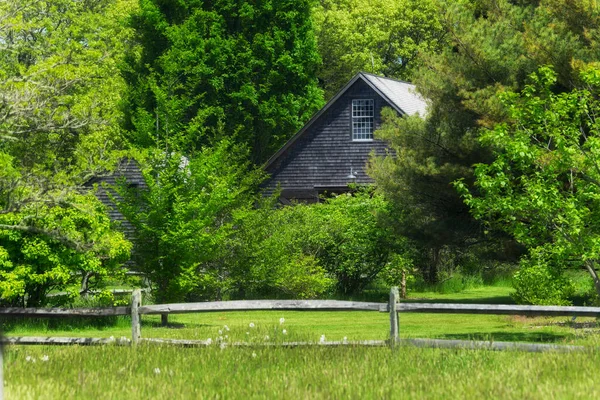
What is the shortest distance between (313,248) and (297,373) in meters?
19.2

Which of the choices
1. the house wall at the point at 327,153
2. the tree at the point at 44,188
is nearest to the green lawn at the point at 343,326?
the tree at the point at 44,188

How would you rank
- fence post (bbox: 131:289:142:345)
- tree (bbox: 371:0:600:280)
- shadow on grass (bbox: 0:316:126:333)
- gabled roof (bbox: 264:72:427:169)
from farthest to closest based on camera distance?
gabled roof (bbox: 264:72:427:169) < tree (bbox: 371:0:600:280) < shadow on grass (bbox: 0:316:126:333) < fence post (bbox: 131:289:142:345)

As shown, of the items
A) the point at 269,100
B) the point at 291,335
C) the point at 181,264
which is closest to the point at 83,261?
the point at 181,264

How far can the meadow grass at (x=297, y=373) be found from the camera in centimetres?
1027

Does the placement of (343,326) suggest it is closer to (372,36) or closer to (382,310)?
(382,310)

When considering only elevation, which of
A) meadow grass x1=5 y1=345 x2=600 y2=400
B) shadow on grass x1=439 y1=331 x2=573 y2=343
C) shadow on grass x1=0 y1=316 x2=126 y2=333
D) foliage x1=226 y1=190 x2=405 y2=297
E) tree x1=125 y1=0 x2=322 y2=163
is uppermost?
tree x1=125 y1=0 x2=322 y2=163

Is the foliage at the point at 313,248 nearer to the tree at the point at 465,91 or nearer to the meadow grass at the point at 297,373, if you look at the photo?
the tree at the point at 465,91

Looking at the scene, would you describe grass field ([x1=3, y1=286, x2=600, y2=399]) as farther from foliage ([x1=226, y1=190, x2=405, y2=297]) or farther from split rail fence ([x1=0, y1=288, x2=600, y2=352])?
foliage ([x1=226, y1=190, x2=405, y2=297])

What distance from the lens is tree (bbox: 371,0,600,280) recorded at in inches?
1027

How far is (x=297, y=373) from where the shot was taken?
11758mm

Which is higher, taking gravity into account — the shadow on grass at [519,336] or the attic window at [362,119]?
the attic window at [362,119]

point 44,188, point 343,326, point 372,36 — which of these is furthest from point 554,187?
point 372,36

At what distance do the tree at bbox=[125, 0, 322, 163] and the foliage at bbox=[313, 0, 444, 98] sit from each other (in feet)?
36.5

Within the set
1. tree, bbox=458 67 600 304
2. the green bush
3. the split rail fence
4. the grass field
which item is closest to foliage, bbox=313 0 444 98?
the green bush
